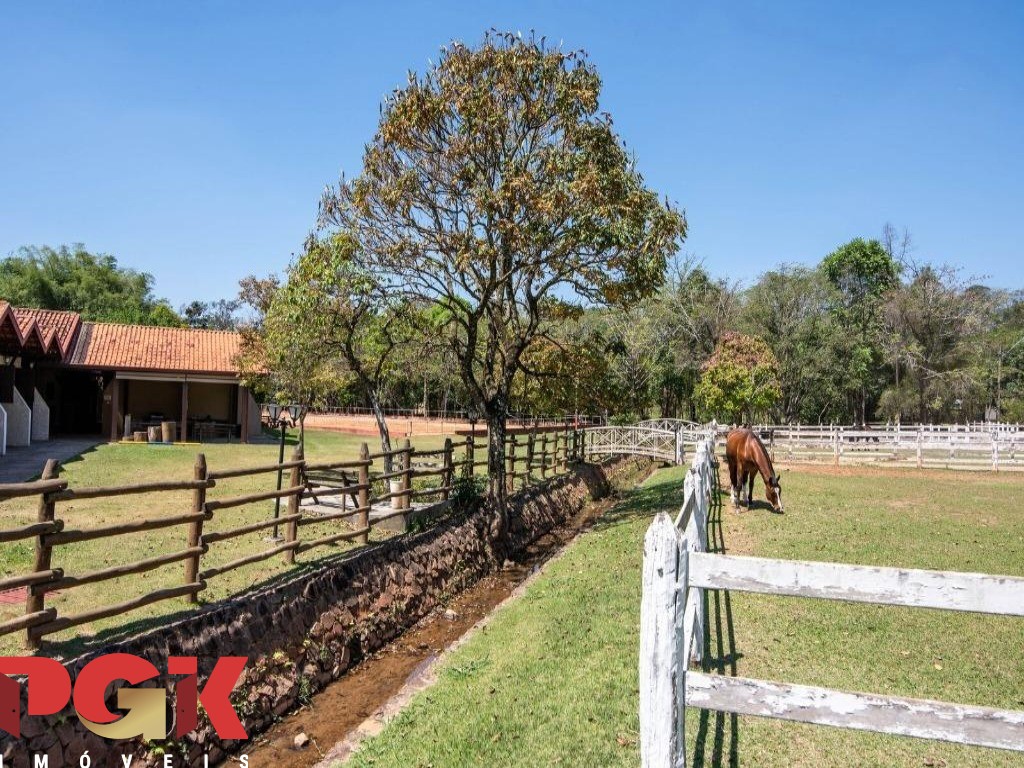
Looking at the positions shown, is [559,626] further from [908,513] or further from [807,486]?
[807,486]

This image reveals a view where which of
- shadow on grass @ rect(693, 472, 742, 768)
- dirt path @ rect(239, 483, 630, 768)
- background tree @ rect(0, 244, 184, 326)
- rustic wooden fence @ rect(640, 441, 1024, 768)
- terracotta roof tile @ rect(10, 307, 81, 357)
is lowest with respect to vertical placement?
dirt path @ rect(239, 483, 630, 768)

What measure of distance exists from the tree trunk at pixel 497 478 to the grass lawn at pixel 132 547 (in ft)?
9.40

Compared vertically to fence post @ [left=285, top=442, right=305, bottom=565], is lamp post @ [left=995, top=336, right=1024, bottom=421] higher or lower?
higher

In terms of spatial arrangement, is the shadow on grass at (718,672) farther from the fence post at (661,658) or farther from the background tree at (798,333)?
the background tree at (798,333)

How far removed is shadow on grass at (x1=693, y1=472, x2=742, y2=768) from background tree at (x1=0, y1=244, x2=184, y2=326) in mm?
50324

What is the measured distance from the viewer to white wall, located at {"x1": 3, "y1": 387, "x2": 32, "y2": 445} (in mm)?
19656

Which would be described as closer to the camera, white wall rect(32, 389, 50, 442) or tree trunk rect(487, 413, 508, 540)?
tree trunk rect(487, 413, 508, 540)

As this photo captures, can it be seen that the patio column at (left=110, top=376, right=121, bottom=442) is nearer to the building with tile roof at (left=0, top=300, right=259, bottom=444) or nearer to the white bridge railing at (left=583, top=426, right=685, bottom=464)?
the building with tile roof at (left=0, top=300, right=259, bottom=444)

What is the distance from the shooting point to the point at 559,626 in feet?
25.2

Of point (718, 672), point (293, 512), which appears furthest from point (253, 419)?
point (718, 672)

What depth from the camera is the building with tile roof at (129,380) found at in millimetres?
24797

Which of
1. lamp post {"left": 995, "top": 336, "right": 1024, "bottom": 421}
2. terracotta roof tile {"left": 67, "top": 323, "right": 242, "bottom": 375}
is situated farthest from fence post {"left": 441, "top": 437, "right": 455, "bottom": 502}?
lamp post {"left": 995, "top": 336, "right": 1024, "bottom": 421}

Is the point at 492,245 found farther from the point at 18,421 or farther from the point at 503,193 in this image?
the point at 18,421

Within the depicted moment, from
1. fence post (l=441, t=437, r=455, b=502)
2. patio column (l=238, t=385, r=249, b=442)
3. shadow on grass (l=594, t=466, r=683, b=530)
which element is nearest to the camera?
fence post (l=441, t=437, r=455, b=502)
